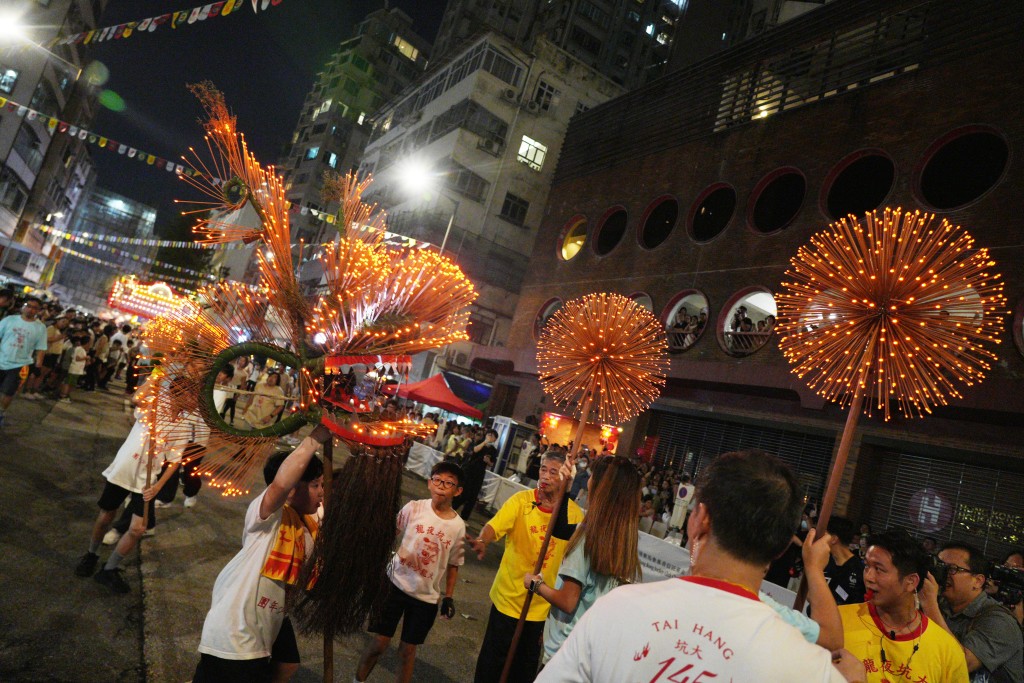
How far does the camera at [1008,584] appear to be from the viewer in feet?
17.1

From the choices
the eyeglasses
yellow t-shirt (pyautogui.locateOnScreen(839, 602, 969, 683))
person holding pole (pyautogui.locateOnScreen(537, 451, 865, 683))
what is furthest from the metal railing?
person holding pole (pyautogui.locateOnScreen(537, 451, 865, 683))

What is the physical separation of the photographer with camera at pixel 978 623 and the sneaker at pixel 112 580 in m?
5.96

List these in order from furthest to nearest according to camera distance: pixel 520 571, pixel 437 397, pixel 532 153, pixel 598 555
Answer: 1. pixel 532 153
2. pixel 437 397
3. pixel 520 571
4. pixel 598 555

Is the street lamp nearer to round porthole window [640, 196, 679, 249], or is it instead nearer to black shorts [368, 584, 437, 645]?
round porthole window [640, 196, 679, 249]

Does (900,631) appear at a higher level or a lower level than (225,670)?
higher

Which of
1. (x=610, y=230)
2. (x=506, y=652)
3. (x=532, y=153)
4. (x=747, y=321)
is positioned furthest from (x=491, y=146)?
(x=506, y=652)

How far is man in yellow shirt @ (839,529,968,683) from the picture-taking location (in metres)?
3.03

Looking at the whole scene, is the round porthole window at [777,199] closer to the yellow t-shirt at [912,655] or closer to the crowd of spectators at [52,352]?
the yellow t-shirt at [912,655]

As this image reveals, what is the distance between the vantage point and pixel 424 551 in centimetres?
456

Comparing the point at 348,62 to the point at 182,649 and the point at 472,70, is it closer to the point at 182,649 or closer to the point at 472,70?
the point at 472,70

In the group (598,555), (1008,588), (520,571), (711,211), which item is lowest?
(520,571)

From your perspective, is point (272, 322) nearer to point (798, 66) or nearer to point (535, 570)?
point (535, 570)

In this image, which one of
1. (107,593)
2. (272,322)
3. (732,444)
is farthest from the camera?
(732,444)

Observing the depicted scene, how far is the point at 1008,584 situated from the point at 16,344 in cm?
1190
